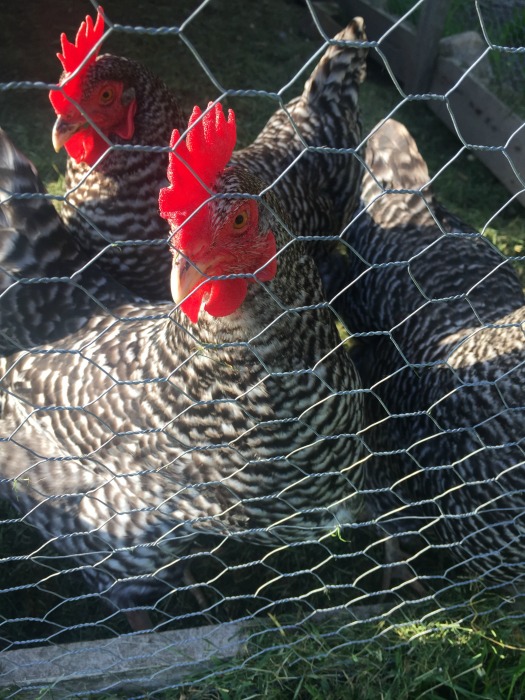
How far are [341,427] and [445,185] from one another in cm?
236

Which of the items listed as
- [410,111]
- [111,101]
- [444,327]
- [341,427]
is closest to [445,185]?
[410,111]

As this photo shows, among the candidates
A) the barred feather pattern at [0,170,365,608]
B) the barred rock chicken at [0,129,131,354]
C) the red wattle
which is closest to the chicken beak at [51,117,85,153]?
the barred rock chicken at [0,129,131,354]

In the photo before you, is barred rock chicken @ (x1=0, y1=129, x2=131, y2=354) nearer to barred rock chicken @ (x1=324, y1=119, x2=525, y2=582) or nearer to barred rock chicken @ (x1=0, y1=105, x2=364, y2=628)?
barred rock chicken @ (x1=0, y1=105, x2=364, y2=628)

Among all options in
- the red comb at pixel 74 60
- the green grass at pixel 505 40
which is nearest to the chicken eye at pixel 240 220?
the red comb at pixel 74 60

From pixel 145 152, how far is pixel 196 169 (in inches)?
39.7

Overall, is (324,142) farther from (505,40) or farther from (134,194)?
(505,40)

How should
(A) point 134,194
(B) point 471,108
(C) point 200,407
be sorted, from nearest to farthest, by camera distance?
(C) point 200,407 → (A) point 134,194 → (B) point 471,108

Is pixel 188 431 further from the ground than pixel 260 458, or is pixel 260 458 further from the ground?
pixel 188 431

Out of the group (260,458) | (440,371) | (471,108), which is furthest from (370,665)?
(471,108)

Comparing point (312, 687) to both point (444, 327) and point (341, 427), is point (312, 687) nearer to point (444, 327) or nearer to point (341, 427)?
point (341, 427)

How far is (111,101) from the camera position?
2.00 metres

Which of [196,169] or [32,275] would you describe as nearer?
[196,169]

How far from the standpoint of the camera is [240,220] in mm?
1196

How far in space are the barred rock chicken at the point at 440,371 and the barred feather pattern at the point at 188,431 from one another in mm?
172
